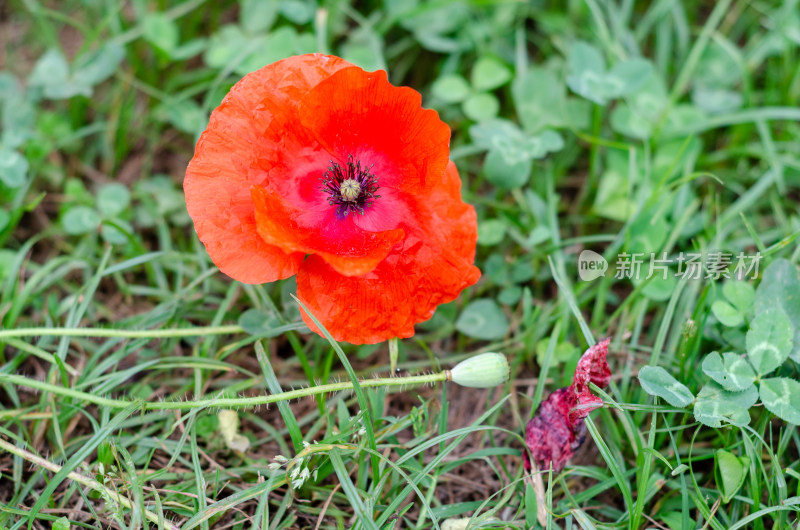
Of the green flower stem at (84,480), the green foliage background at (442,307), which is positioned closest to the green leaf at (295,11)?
the green foliage background at (442,307)

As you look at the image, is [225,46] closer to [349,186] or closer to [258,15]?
[258,15]

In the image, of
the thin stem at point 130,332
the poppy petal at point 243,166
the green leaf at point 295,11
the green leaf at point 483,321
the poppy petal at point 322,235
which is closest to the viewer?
the poppy petal at point 322,235

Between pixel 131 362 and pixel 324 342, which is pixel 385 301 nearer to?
pixel 324 342

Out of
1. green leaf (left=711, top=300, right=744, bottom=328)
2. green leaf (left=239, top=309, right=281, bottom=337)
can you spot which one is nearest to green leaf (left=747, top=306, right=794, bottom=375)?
green leaf (left=711, top=300, right=744, bottom=328)

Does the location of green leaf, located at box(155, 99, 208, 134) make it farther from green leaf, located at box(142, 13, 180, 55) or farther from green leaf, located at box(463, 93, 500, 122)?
green leaf, located at box(463, 93, 500, 122)

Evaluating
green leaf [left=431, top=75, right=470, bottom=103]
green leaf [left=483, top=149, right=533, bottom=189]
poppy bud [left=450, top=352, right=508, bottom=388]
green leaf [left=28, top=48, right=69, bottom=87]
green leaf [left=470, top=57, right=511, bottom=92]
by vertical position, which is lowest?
poppy bud [left=450, top=352, right=508, bottom=388]

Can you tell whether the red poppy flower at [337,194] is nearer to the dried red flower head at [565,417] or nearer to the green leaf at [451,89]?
the dried red flower head at [565,417]

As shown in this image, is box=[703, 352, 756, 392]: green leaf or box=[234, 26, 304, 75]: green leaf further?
box=[234, 26, 304, 75]: green leaf
